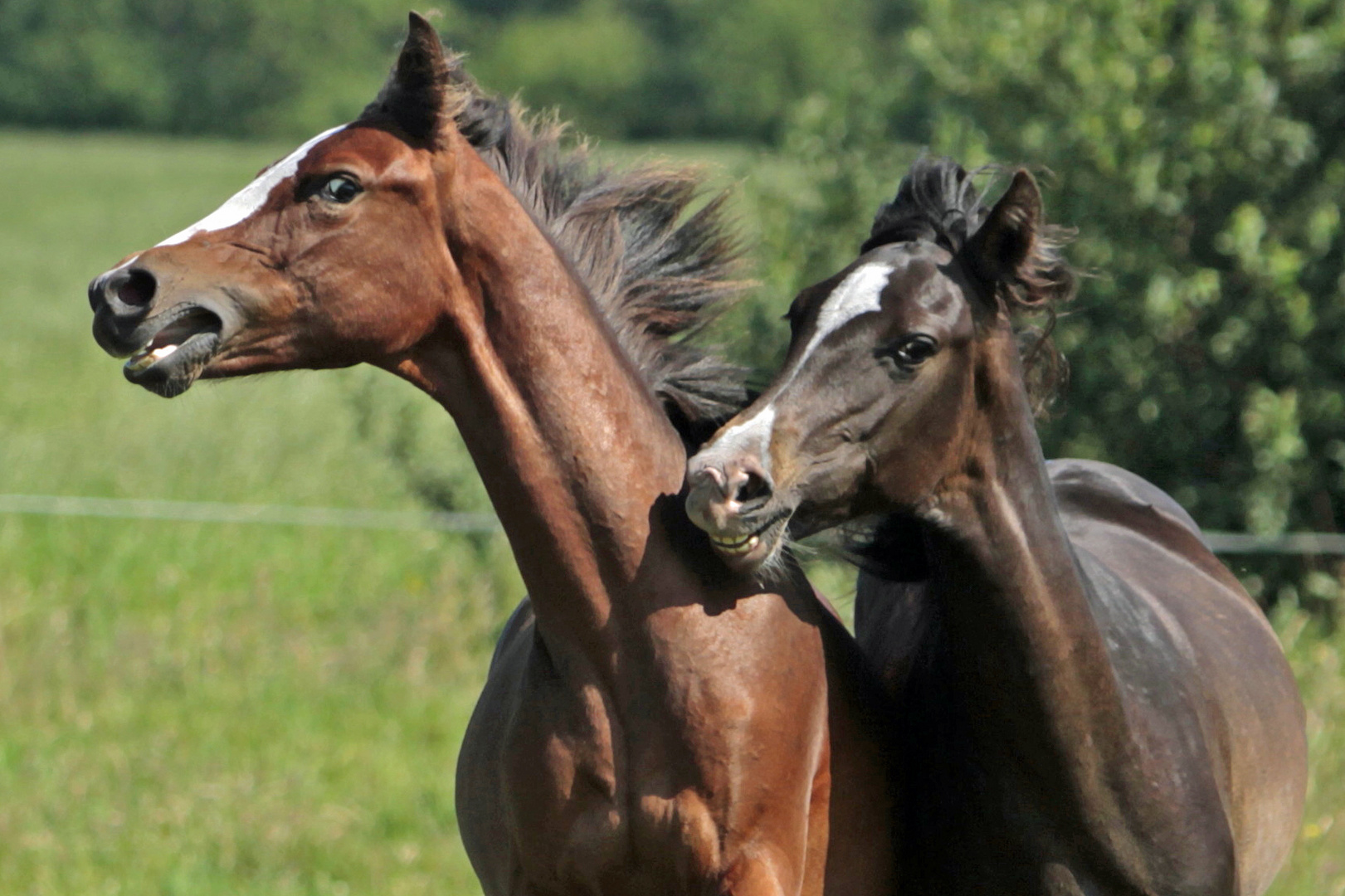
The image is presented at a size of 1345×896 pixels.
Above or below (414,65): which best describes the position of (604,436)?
below

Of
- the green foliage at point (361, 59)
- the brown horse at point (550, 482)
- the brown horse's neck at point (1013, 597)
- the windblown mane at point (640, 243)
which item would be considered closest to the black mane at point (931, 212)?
the brown horse's neck at point (1013, 597)

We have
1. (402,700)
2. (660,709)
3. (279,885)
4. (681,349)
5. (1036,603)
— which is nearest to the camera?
(660,709)

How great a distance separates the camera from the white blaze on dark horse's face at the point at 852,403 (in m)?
2.99

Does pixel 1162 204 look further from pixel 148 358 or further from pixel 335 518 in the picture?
pixel 148 358

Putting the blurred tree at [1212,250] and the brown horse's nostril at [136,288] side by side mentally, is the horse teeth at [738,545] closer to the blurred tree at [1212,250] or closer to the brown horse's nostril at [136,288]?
the brown horse's nostril at [136,288]

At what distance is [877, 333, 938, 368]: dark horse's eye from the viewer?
312cm

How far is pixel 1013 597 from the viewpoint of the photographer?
3279 mm

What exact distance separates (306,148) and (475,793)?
1.34 m

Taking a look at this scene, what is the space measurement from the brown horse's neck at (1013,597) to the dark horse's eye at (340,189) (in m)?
1.26

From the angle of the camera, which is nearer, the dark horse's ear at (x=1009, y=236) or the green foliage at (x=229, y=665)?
the dark horse's ear at (x=1009, y=236)

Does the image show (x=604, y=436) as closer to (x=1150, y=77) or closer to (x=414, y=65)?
(x=414, y=65)

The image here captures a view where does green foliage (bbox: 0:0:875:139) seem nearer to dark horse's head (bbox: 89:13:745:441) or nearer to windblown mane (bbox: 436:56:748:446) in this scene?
windblown mane (bbox: 436:56:748:446)

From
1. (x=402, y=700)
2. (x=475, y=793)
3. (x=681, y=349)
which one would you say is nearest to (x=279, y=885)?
(x=402, y=700)

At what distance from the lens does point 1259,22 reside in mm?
7848
